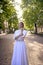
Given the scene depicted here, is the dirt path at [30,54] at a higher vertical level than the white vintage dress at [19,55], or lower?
lower

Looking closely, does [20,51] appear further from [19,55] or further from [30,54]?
[30,54]

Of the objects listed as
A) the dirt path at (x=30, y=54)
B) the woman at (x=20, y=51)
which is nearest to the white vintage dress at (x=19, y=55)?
the woman at (x=20, y=51)

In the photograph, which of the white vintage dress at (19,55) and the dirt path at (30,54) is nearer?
the white vintage dress at (19,55)

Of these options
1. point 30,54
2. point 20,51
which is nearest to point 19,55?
point 20,51

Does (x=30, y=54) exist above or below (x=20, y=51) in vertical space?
below

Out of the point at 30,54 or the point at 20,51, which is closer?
the point at 20,51

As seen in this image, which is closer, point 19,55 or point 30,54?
point 19,55

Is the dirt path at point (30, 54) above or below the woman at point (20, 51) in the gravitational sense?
below

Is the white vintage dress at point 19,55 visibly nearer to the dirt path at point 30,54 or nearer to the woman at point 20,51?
the woman at point 20,51

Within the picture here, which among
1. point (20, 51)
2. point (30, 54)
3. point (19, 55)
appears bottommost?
point (30, 54)

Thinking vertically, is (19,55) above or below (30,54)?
above

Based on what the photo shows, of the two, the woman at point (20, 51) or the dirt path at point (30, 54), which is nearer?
the woman at point (20, 51)

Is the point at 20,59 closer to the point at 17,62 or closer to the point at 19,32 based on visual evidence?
the point at 17,62

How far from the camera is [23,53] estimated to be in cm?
656
